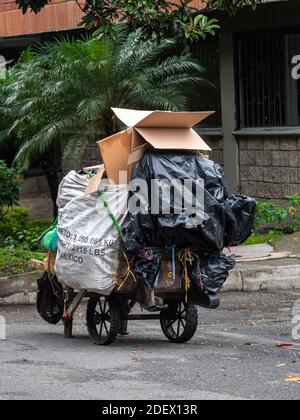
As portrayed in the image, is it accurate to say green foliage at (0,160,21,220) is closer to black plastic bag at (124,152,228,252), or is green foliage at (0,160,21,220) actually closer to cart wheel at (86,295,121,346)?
cart wheel at (86,295,121,346)

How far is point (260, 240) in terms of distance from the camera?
1659 cm

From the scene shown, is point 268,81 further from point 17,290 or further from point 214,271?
point 214,271

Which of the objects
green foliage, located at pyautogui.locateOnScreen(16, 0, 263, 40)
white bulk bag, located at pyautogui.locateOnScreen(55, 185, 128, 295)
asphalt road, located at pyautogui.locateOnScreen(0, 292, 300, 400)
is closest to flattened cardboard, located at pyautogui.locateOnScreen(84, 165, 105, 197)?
white bulk bag, located at pyautogui.locateOnScreen(55, 185, 128, 295)

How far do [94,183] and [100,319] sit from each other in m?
1.38

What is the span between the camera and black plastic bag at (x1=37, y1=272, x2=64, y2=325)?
1089 centimetres

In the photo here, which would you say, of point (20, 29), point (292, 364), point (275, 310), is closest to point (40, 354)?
point (292, 364)

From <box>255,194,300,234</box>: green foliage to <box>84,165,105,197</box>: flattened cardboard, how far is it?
716 cm

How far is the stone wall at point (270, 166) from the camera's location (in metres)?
17.8

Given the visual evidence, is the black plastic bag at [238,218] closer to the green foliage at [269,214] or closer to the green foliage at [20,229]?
the green foliage at [20,229]

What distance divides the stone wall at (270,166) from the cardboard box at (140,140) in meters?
8.04

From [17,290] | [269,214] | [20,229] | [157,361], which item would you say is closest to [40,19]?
[20,229]

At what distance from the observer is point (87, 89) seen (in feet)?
54.6

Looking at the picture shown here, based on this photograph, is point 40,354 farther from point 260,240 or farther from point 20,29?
point 20,29

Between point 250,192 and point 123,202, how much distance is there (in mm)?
9231
